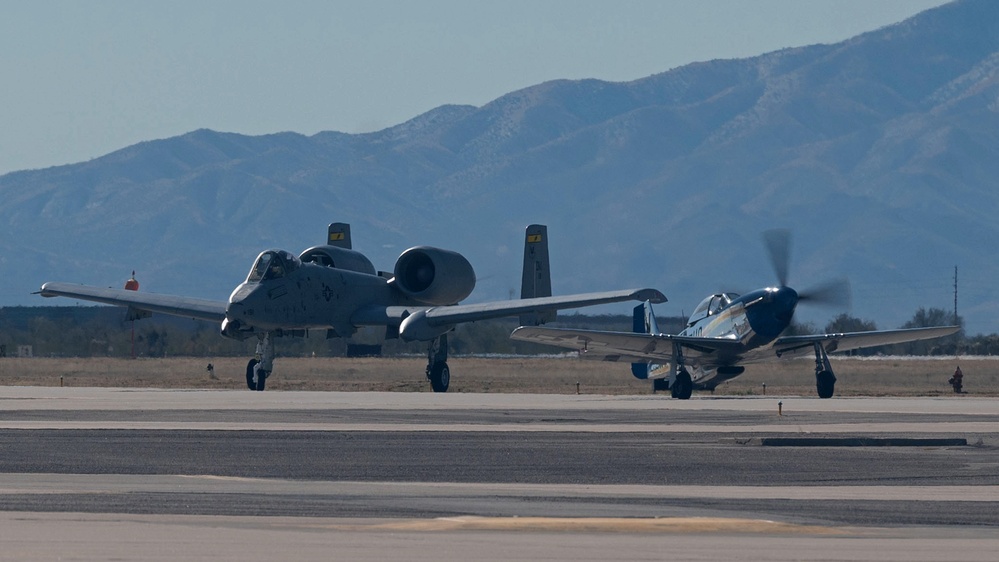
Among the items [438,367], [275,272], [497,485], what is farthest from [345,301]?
[497,485]

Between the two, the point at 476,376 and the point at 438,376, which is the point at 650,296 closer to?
the point at 438,376

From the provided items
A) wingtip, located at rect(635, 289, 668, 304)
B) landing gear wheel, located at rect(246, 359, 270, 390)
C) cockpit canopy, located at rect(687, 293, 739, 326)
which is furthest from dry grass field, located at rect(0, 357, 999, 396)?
wingtip, located at rect(635, 289, 668, 304)

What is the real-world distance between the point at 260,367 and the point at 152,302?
531 cm

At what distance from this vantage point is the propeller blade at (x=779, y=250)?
36.7m

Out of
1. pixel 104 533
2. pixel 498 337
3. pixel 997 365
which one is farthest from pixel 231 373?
pixel 104 533

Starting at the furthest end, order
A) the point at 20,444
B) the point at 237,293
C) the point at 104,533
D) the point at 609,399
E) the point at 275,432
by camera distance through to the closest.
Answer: the point at 237,293 → the point at 609,399 → the point at 275,432 → the point at 20,444 → the point at 104,533

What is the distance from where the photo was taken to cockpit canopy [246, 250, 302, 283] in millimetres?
39625

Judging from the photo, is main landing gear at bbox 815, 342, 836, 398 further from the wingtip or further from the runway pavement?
the runway pavement

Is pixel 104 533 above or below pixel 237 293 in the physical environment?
below

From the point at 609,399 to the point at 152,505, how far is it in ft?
70.0

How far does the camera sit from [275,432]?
2194 cm

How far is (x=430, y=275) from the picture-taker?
43.5 metres

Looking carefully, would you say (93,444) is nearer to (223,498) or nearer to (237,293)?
(223,498)

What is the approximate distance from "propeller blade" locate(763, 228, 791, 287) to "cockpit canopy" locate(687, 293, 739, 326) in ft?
5.03
